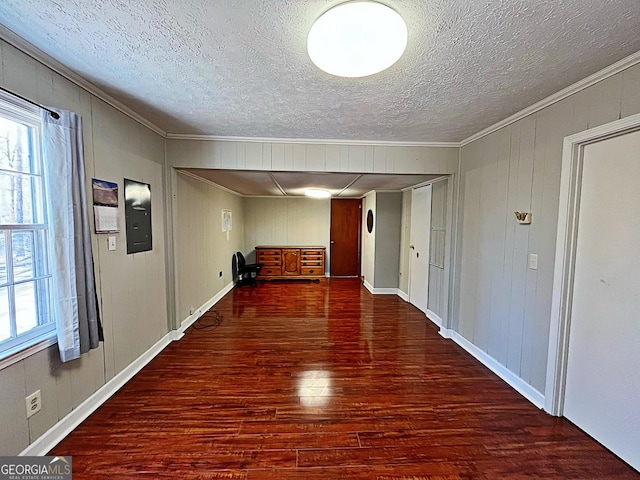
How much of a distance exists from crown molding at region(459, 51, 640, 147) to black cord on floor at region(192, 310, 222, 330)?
3.94m

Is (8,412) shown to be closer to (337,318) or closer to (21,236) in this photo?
(21,236)

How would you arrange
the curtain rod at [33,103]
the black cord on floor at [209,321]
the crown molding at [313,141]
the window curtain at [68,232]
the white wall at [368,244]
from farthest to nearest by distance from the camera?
1. the white wall at [368,244]
2. the black cord on floor at [209,321]
3. the crown molding at [313,141]
4. the window curtain at [68,232]
5. the curtain rod at [33,103]

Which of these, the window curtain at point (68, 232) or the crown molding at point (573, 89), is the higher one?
the crown molding at point (573, 89)

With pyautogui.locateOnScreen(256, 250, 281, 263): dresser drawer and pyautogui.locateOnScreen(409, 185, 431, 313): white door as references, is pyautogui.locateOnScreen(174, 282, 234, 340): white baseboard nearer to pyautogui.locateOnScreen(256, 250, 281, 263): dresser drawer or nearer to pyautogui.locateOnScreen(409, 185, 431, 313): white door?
pyautogui.locateOnScreen(256, 250, 281, 263): dresser drawer

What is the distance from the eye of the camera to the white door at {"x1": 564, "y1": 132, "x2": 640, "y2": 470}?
1.67m

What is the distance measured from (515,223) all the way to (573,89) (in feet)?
3.39

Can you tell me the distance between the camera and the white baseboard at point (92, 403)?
1.71 m

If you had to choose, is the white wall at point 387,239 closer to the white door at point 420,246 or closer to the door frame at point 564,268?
the white door at point 420,246

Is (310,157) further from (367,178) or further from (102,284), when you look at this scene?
(102,284)

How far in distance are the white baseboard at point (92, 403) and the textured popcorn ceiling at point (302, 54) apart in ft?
7.36

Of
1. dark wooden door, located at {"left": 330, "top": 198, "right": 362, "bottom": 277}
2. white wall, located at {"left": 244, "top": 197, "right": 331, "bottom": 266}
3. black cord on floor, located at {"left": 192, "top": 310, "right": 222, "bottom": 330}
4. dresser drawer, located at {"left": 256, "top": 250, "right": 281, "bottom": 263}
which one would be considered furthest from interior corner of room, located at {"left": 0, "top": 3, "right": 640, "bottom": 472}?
dark wooden door, located at {"left": 330, "top": 198, "right": 362, "bottom": 277}

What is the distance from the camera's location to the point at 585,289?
6.40ft

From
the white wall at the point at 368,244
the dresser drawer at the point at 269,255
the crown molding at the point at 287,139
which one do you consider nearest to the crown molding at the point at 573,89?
the crown molding at the point at 287,139

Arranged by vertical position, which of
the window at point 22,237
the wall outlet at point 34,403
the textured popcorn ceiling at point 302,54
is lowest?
the wall outlet at point 34,403
